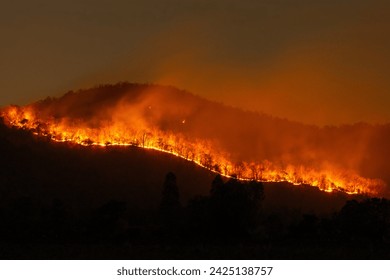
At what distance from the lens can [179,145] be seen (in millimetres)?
32812

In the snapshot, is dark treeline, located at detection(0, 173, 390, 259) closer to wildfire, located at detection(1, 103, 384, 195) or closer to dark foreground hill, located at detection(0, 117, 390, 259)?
dark foreground hill, located at detection(0, 117, 390, 259)

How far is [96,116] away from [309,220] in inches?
543

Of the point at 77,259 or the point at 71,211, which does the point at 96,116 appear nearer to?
the point at 71,211

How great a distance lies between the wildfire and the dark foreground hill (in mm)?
509

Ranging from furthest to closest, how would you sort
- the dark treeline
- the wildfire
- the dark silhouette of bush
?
the wildfire
the dark silhouette of bush
the dark treeline

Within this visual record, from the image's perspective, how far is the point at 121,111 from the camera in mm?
34688

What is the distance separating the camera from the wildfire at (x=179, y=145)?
32406mm

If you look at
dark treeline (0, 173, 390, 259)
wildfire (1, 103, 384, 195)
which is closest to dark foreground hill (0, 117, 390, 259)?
dark treeline (0, 173, 390, 259)

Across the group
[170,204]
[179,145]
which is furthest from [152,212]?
[179,145]

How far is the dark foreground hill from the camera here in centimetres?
1870

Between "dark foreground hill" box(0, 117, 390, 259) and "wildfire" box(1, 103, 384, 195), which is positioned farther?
"wildfire" box(1, 103, 384, 195)

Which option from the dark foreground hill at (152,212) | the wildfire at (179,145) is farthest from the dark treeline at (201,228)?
the wildfire at (179,145)

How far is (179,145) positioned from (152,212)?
17.2ft

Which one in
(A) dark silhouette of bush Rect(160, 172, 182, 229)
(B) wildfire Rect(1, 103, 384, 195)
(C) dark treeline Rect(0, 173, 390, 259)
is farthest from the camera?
(B) wildfire Rect(1, 103, 384, 195)
